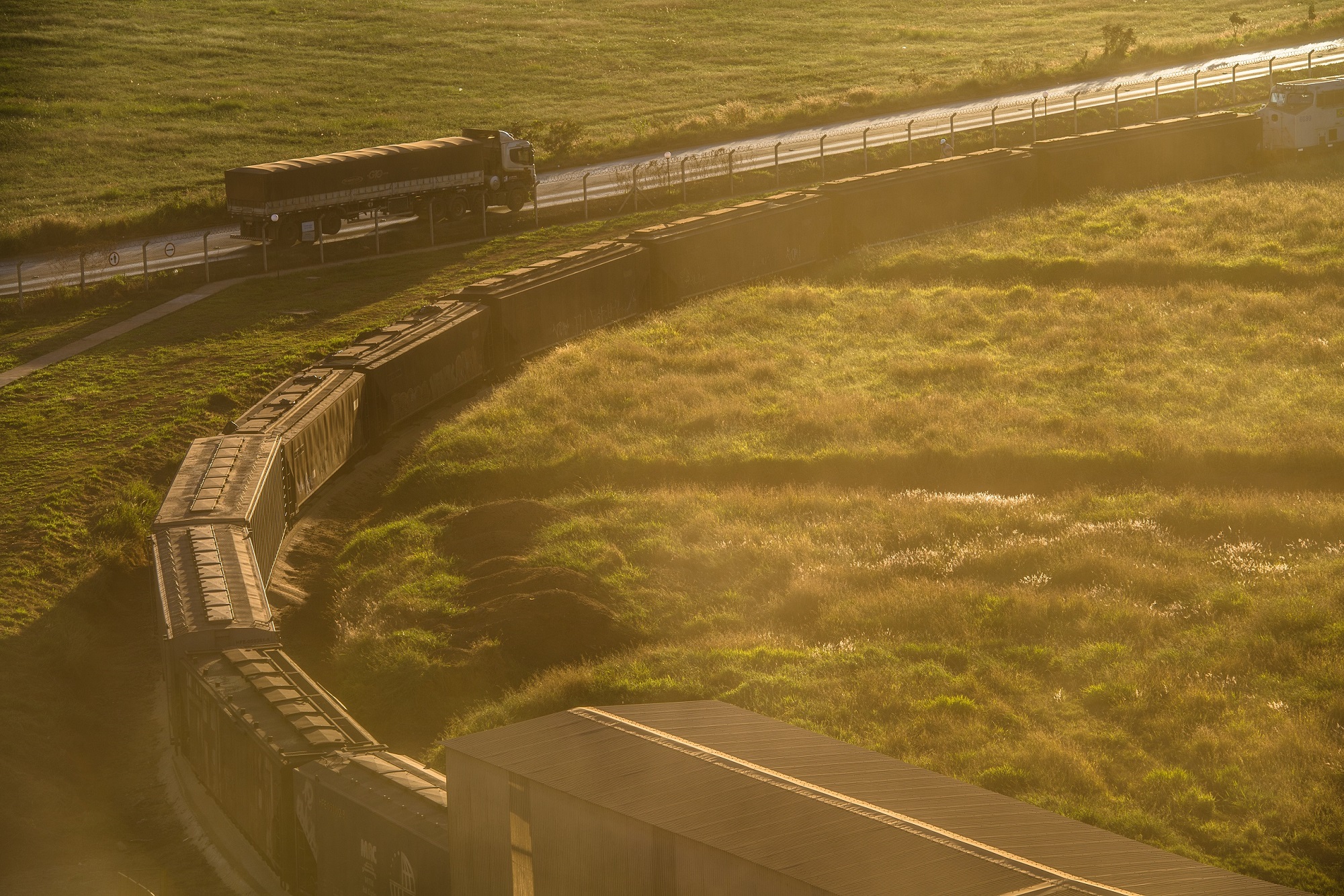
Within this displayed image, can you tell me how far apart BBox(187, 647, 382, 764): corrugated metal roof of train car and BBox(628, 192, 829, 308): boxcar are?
83.2 feet

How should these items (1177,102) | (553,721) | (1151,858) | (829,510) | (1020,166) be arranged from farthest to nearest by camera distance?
(1177,102) → (1020,166) → (829,510) → (553,721) → (1151,858)

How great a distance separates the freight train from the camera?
50.8 feet

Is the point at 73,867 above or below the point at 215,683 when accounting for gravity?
below

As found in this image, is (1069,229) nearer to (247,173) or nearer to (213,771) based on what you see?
(247,173)

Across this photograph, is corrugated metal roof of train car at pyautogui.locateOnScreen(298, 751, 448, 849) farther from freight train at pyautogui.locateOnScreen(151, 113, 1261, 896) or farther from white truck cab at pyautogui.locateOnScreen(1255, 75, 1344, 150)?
white truck cab at pyautogui.locateOnScreen(1255, 75, 1344, 150)

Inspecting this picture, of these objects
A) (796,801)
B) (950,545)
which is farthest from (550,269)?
(796,801)

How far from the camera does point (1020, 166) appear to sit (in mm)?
50938

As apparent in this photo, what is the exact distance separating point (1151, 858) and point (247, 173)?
40.7 m

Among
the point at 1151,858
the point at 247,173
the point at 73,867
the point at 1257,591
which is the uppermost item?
the point at 247,173

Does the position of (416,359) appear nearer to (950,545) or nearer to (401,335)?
(401,335)

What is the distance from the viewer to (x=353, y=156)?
157 feet

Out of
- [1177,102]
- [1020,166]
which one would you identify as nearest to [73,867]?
[1020,166]

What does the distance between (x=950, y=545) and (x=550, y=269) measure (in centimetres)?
1940

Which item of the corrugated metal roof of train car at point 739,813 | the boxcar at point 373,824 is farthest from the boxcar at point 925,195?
the corrugated metal roof of train car at point 739,813
